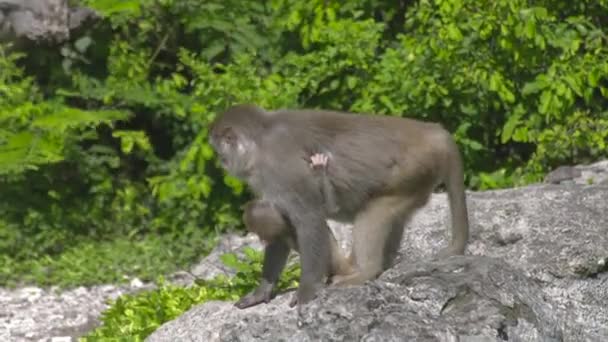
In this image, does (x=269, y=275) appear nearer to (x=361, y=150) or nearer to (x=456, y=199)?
(x=361, y=150)

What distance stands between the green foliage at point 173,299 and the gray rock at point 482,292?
69 cm

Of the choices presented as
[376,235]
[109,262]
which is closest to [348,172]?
[376,235]

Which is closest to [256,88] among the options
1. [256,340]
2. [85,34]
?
[85,34]

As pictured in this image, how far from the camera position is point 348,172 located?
6.96 meters

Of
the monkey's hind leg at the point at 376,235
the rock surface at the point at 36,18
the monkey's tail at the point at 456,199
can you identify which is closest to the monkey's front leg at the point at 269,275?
the monkey's hind leg at the point at 376,235

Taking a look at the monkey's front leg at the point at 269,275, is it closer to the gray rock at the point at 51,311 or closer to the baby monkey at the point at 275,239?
the baby monkey at the point at 275,239

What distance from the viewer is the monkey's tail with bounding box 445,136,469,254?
23.2ft

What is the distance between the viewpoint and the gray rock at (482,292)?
566 cm

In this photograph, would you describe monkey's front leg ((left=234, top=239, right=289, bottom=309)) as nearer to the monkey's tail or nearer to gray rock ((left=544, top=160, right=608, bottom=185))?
the monkey's tail

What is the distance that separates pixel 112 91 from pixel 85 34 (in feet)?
2.68

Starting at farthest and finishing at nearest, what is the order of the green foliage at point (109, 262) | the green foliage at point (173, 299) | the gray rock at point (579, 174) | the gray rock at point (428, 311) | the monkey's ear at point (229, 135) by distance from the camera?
1. the green foliage at point (109, 262)
2. the gray rock at point (579, 174)
3. the green foliage at point (173, 299)
4. the monkey's ear at point (229, 135)
5. the gray rock at point (428, 311)

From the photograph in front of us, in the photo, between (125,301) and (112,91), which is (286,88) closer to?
(112,91)

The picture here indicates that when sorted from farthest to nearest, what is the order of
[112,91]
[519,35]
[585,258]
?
[112,91] → [519,35] → [585,258]

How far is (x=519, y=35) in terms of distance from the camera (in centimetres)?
1030
